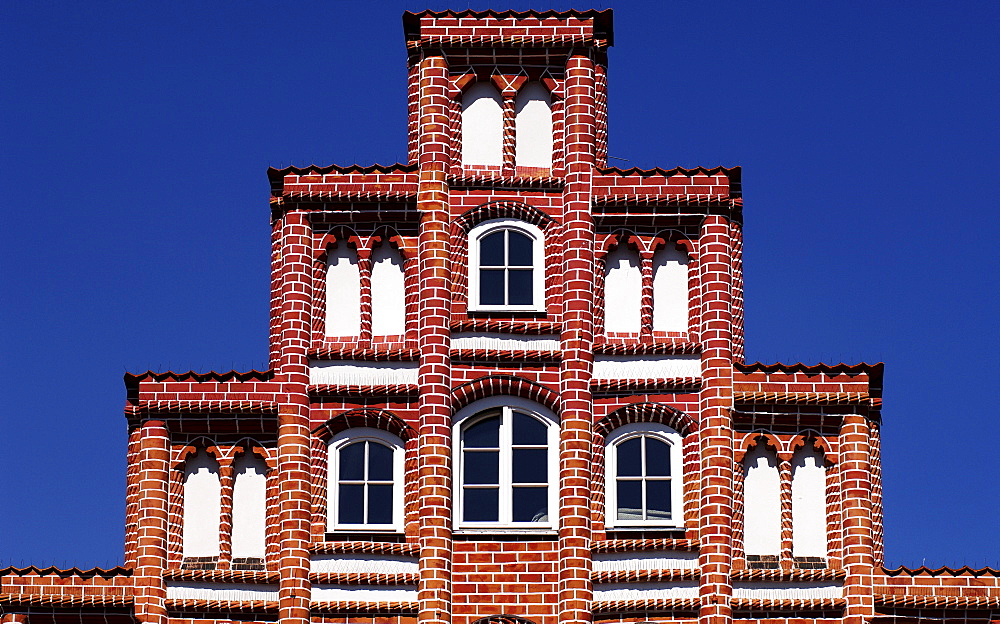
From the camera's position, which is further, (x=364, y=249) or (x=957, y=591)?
(x=364, y=249)

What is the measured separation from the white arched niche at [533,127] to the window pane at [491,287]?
243 cm

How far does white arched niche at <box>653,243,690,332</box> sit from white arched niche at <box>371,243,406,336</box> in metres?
Answer: 4.83

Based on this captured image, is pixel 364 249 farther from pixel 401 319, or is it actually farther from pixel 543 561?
pixel 543 561

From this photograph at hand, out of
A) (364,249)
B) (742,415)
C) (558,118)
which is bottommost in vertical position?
(742,415)

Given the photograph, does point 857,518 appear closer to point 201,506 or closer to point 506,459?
point 506,459

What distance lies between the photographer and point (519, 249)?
1715 inches

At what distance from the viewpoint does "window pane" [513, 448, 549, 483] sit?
41875 mm

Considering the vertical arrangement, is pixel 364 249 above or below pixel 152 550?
above

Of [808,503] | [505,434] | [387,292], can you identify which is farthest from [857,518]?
[387,292]

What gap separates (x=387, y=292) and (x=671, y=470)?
6.41 meters

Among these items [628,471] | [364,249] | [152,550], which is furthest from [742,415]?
[152,550]

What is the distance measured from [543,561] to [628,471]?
2403 mm

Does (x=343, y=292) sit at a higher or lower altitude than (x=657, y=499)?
higher

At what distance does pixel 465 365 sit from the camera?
139 feet
